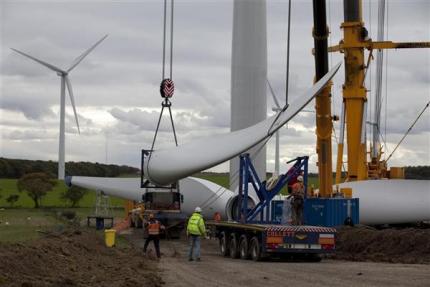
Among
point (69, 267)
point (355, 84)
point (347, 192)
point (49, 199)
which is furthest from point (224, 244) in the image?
point (49, 199)

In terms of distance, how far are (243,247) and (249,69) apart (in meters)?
17.0

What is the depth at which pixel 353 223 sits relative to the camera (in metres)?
34.2

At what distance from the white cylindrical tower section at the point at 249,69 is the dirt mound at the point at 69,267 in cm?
1726

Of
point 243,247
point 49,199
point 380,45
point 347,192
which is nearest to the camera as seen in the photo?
point 243,247

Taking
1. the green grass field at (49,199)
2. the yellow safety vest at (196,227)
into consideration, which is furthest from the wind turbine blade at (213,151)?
the green grass field at (49,199)

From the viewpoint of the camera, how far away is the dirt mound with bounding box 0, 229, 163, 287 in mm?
17156

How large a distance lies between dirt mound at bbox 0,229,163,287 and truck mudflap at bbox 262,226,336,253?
3.75 m

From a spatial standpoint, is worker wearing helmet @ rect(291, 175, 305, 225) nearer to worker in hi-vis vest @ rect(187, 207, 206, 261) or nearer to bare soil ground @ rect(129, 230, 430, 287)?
bare soil ground @ rect(129, 230, 430, 287)

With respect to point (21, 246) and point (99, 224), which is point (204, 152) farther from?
point (99, 224)

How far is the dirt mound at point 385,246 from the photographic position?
90.2ft

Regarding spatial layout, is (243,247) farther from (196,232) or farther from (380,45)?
(380,45)

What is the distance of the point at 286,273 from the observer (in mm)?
21578

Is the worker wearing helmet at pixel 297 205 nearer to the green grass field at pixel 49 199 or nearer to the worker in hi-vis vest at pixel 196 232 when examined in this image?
the worker in hi-vis vest at pixel 196 232

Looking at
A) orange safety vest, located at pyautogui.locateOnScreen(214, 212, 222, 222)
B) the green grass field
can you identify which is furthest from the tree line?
orange safety vest, located at pyautogui.locateOnScreen(214, 212, 222, 222)
